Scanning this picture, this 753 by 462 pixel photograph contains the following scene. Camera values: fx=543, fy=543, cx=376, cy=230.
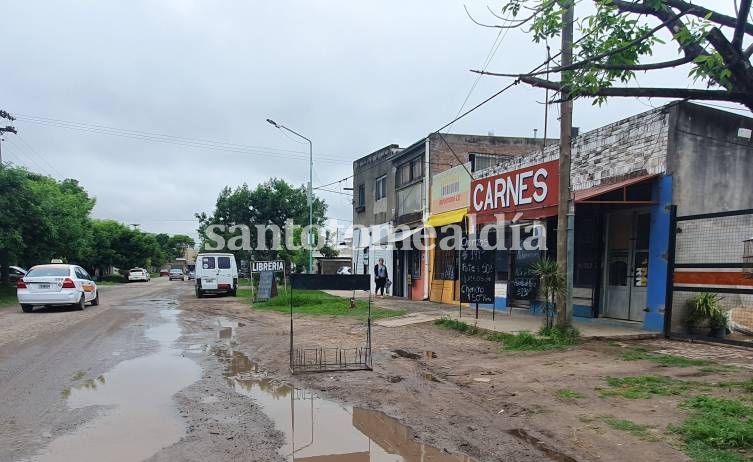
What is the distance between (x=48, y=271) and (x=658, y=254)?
1745cm

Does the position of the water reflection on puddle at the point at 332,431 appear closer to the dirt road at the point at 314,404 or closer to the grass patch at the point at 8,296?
the dirt road at the point at 314,404

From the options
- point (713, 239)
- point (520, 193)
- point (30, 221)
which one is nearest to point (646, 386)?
point (713, 239)

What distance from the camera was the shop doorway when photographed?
40.5 feet

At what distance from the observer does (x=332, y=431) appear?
5.44 metres

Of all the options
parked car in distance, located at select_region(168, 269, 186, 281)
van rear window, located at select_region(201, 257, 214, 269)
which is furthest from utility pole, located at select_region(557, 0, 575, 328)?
parked car in distance, located at select_region(168, 269, 186, 281)

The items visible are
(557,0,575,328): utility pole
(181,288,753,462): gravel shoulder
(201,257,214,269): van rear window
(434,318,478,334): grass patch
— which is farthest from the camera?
(201,257,214,269): van rear window

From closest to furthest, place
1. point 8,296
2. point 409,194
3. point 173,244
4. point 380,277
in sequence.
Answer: point 8,296 → point 380,277 → point 409,194 → point 173,244

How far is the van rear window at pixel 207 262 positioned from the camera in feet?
86.2

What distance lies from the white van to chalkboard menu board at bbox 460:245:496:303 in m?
15.9

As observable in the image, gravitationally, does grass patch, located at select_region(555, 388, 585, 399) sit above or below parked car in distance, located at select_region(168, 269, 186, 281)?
above

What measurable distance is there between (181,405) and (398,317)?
971cm

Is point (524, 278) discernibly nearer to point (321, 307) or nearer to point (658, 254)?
point (658, 254)

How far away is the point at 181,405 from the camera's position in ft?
20.5

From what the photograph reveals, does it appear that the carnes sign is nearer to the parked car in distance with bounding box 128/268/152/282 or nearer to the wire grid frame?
the wire grid frame
